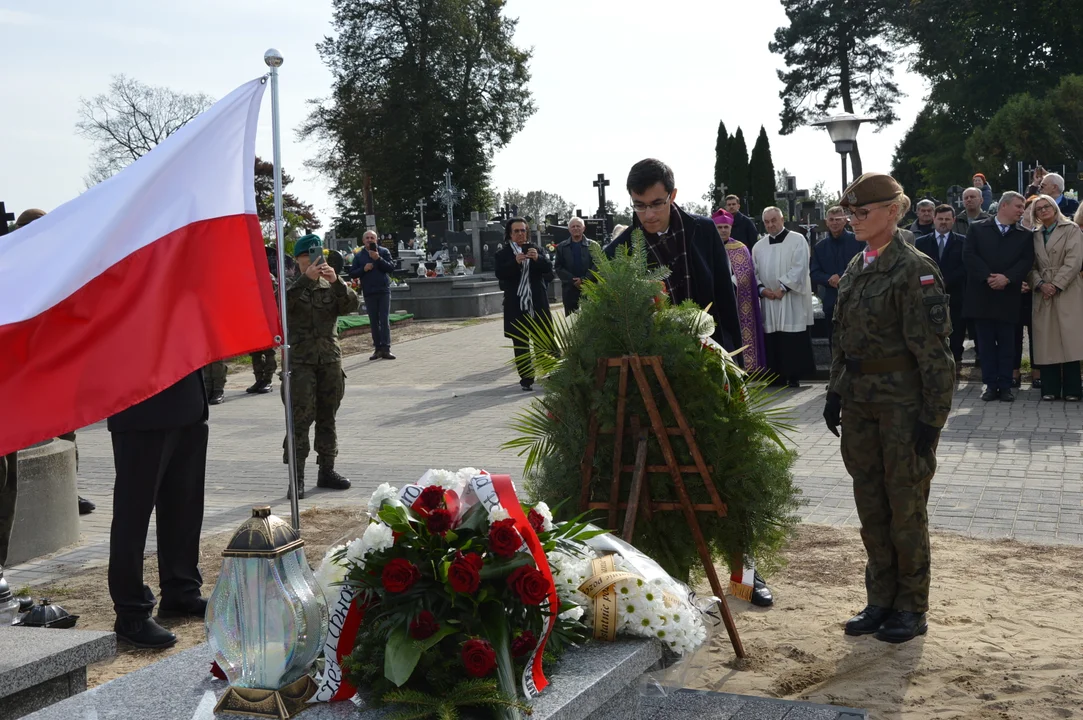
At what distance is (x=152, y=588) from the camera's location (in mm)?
6512

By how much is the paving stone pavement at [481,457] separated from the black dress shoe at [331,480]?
85 mm

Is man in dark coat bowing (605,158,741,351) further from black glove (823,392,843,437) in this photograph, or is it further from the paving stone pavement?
the paving stone pavement

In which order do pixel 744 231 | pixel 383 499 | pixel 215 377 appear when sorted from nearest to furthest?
pixel 383 499, pixel 744 231, pixel 215 377

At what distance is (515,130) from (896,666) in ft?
181

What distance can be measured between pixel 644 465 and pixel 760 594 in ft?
5.25

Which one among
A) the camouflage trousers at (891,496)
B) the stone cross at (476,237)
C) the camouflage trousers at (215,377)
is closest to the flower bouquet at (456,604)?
the camouflage trousers at (891,496)

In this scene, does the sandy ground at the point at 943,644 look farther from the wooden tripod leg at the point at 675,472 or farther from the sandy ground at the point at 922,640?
the wooden tripod leg at the point at 675,472

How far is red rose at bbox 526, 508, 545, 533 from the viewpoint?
138 inches

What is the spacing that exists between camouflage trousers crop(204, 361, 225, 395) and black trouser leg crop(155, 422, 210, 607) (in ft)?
31.5

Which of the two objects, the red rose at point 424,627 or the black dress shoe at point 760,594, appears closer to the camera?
the red rose at point 424,627

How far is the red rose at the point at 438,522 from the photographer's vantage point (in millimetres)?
3191

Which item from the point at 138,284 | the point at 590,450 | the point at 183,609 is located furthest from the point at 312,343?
the point at 590,450

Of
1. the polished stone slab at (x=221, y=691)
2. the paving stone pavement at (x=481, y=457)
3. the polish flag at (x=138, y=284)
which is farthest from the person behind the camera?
the paving stone pavement at (x=481, y=457)

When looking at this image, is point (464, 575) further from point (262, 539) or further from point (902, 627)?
point (902, 627)
